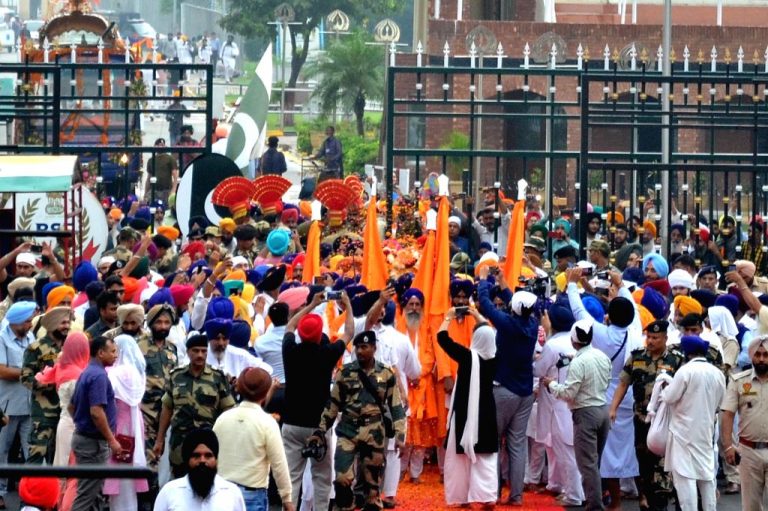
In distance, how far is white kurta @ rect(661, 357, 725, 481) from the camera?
12.5 metres

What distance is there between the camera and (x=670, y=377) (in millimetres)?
12844

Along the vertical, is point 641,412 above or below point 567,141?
below

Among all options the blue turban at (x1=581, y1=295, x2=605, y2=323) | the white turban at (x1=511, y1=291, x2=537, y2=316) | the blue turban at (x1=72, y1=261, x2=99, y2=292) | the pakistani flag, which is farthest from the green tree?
the white turban at (x1=511, y1=291, x2=537, y2=316)

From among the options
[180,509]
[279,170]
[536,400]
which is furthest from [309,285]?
[279,170]

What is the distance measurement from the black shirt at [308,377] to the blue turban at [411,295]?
1576mm

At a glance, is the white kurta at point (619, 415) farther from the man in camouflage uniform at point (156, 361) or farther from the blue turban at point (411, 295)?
the man in camouflage uniform at point (156, 361)

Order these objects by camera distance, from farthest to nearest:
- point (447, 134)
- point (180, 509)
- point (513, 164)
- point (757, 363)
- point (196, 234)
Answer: point (447, 134), point (513, 164), point (196, 234), point (757, 363), point (180, 509)

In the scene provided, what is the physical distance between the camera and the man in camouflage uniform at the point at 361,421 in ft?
42.0

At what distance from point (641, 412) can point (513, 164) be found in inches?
813

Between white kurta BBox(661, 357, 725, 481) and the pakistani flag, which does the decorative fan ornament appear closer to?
the pakistani flag

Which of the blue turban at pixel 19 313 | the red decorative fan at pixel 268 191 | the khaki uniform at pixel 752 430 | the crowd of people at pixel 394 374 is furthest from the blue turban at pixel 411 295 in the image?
the red decorative fan at pixel 268 191

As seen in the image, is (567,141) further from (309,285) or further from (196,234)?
(309,285)

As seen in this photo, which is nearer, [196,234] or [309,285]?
[309,285]

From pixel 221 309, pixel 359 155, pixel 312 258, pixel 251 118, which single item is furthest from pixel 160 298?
pixel 359 155
